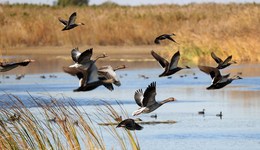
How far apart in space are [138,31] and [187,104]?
26.7m

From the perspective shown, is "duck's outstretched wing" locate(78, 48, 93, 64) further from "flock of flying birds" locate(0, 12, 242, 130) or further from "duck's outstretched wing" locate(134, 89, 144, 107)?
"duck's outstretched wing" locate(134, 89, 144, 107)

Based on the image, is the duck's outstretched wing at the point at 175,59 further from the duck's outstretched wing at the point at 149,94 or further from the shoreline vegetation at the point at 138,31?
the shoreline vegetation at the point at 138,31

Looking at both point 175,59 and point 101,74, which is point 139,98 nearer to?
point 175,59

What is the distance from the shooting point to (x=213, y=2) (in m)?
65.9

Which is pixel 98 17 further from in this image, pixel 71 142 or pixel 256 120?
pixel 71 142

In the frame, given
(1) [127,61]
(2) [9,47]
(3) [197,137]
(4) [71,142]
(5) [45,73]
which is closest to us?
(4) [71,142]

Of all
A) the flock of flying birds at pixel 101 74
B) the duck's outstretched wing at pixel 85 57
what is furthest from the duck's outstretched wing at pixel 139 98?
the duck's outstretched wing at pixel 85 57

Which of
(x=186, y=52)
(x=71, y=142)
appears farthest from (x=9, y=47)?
(x=71, y=142)

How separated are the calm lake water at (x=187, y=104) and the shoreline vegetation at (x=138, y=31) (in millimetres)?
1233

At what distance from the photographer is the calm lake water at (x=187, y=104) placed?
13211 mm

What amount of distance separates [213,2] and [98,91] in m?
44.7

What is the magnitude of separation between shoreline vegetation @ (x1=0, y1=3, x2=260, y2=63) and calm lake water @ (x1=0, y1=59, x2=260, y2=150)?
1.23m

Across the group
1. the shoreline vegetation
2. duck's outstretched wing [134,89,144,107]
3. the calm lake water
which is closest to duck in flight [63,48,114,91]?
duck's outstretched wing [134,89,144,107]

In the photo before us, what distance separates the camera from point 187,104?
1817cm
